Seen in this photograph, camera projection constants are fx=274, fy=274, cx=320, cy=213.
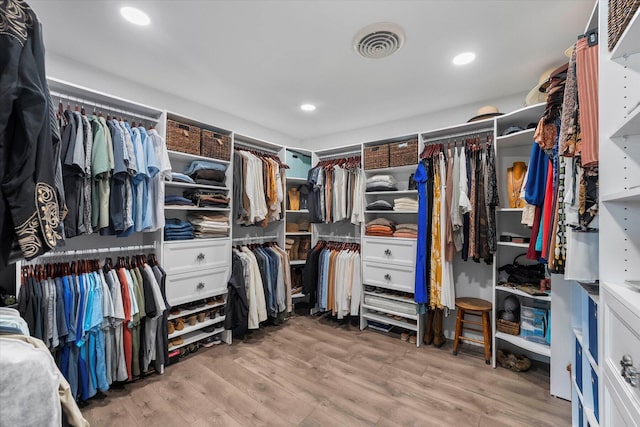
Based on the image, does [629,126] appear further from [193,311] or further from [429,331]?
[193,311]

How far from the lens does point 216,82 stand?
2.44 m

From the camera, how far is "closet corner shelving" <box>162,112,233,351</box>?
2.31m

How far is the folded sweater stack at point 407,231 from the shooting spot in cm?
275

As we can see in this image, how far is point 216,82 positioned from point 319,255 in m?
2.08

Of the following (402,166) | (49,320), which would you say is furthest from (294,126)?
(49,320)

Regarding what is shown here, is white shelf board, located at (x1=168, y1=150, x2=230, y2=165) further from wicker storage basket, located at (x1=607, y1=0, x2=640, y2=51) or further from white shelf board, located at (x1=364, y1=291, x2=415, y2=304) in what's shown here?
wicker storage basket, located at (x1=607, y1=0, x2=640, y2=51)

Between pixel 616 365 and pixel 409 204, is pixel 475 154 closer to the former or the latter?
pixel 409 204

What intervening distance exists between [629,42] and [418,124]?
2.45m

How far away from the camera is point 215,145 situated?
2.64 meters

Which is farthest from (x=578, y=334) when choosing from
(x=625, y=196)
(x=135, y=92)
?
(x=135, y=92)

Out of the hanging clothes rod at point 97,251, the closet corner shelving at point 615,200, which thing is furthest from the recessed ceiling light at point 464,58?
the hanging clothes rod at point 97,251

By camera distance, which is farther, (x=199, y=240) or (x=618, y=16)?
(x=199, y=240)

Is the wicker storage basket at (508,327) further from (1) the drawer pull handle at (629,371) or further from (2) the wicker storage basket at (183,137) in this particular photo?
(2) the wicker storage basket at (183,137)

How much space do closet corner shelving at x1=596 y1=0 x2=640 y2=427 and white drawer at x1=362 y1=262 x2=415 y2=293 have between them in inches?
70.9
